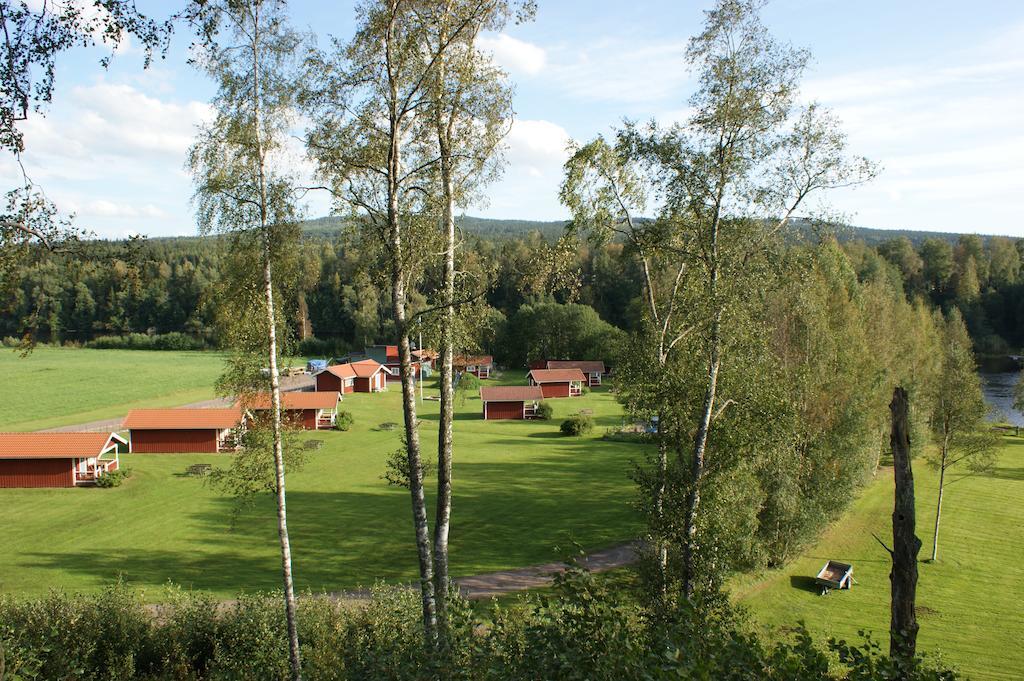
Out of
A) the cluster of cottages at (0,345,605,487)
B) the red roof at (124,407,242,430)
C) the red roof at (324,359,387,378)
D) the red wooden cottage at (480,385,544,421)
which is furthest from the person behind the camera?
the red roof at (324,359,387,378)

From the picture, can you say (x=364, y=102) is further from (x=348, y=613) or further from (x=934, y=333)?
(x=934, y=333)

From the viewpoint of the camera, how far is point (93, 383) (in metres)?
71.1

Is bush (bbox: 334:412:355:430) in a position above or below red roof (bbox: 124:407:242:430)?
below

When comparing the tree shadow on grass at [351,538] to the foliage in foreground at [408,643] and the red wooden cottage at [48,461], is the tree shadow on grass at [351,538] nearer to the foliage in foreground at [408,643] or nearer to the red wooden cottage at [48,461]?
the foliage in foreground at [408,643]

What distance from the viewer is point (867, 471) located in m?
27.5

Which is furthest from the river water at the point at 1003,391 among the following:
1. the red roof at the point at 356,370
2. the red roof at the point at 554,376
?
the red roof at the point at 356,370

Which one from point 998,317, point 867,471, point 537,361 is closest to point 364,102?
point 867,471

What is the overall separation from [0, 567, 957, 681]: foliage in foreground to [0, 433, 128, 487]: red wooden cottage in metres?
19.8

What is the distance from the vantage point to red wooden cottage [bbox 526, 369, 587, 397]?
62938 mm

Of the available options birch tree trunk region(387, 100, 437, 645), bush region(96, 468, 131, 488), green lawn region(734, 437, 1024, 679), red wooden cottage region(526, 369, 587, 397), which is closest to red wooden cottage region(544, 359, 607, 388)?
red wooden cottage region(526, 369, 587, 397)

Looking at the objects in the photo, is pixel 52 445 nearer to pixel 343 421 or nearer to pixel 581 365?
pixel 343 421

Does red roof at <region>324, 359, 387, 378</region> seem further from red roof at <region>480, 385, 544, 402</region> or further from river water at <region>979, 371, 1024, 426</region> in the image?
river water at <region>979, 371, 1024, 426</region>

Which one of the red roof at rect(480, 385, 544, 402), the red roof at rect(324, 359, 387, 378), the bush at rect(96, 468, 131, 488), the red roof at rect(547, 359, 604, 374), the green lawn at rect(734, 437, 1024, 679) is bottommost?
the green lawn at rect(734, 437, 1024, 679)

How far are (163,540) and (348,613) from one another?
1298cm
